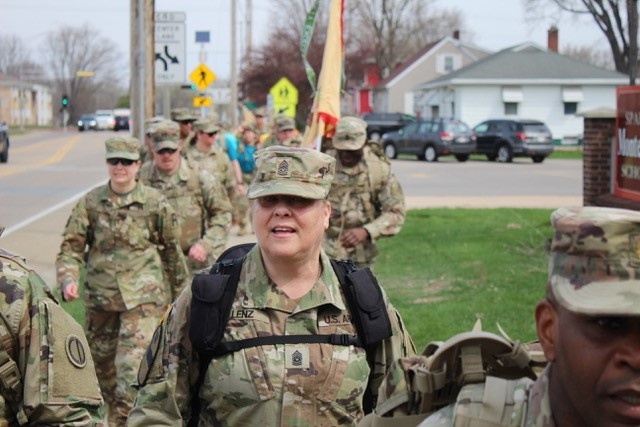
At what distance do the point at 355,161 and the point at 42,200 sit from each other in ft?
58.9

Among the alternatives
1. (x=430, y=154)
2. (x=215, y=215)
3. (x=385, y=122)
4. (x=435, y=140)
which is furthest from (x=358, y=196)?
(x=385, y=122)

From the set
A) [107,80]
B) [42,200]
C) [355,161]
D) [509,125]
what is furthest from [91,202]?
[107,80]

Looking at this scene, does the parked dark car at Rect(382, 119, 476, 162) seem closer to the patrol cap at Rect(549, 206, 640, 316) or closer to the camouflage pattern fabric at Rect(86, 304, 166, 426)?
the camouflage pattern fabric at Rect(86, 304, 166, 426)

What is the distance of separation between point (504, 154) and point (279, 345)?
1645 inches

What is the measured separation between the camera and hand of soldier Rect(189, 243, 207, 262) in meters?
8.58

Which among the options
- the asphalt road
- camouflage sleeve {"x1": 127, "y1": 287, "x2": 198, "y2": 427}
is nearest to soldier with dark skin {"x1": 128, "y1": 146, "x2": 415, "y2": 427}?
camouflage sleeve {"x1": 127, "y1": 287, "x2": 198, "y2": 427}

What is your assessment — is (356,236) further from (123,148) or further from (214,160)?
(214,160)

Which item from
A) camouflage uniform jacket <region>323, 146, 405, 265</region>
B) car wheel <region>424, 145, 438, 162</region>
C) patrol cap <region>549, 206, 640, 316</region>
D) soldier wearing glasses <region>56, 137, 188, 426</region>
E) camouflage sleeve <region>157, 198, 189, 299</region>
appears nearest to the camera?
patrol cap <region>549, 206, 640, 316</region>

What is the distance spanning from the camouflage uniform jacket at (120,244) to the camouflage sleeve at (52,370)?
4.00 metres

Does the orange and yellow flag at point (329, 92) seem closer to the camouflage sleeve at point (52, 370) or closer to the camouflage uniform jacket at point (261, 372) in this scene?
the camouflage uniform jacket at point (261, 372)

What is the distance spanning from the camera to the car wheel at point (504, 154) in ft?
146

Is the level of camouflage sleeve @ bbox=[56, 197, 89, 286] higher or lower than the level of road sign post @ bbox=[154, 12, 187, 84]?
lower

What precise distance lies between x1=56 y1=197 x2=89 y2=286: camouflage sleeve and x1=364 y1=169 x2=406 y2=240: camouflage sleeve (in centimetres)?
218

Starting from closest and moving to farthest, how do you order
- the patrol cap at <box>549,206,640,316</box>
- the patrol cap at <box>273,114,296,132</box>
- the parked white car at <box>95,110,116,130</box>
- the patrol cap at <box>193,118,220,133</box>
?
the patrol cap at <box>549,206,640,316</box> < the patrol cap at <box>193,118,220,133</box> < the patrol cap at <box>273,114,296,132</box> < the parked white car at <box>95,110,116,130</box>
